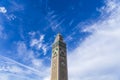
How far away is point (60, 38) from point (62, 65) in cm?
1318

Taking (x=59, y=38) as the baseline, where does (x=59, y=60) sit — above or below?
below

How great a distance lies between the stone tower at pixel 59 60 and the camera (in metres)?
54.5

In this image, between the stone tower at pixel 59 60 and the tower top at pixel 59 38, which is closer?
the stone tower at pixel 59 60

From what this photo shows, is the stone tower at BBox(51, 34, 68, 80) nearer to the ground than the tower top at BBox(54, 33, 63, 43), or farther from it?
nearer to the ground

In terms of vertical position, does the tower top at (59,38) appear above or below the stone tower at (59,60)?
above

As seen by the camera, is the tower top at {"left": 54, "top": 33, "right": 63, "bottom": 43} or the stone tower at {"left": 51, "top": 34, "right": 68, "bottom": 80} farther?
the tower top at {"left": 54, "top": 33, "right": 63, "bottom": 43}

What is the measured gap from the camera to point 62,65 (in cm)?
5747

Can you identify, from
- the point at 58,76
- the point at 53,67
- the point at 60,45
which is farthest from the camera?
the point at 60,45

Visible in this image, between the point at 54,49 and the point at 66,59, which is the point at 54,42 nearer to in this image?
the point at 54,49

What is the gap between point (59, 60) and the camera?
188ft

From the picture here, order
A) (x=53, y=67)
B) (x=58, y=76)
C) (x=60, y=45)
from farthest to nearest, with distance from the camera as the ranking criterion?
(x=60, y=45)
(x=53, y=67)
(x=58, y=76)

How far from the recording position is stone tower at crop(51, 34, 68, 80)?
54463 mm

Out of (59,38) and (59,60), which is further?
(59,38)

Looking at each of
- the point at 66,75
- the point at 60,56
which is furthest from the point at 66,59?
the point at 66,75
